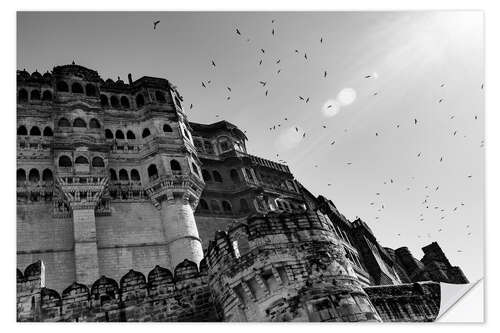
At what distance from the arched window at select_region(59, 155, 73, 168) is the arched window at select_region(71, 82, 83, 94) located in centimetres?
343

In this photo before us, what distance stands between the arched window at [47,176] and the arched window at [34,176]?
0.21m

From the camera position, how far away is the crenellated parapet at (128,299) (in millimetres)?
9172

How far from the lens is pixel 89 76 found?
21578mm

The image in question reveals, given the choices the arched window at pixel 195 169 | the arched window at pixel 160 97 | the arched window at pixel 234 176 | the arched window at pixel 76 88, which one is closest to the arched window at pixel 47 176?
the arched window at pixel 76 88

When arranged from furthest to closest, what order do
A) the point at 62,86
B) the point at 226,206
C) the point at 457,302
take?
the point at 226,206 < the point at 62,86 < the point at 457,302

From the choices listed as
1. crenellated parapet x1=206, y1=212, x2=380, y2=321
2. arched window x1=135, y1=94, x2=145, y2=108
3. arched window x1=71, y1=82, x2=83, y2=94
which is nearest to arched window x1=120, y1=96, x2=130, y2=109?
arched window x1=135, y1=94, x2=145, y2=108

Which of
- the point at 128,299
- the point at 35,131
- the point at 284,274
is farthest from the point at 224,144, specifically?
the point at 284,274

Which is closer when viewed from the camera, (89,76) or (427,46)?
(427,46)

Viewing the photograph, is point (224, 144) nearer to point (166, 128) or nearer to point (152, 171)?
point (166, 128)

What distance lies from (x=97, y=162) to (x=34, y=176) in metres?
2.33

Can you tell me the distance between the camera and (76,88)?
826 inches

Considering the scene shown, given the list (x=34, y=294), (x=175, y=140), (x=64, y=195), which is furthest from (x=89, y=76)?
(x=34, y=294)
